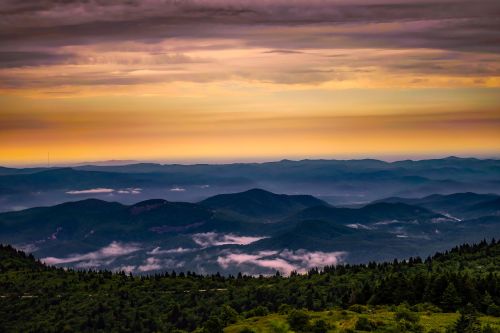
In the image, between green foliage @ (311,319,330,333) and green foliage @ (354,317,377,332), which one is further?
green foliage @ (311,319,330,333)

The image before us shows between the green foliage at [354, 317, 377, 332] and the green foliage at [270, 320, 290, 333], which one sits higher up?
the green foliage at [354, 317, 377, 332]

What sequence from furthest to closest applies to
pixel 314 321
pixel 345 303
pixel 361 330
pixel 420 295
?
pixel 345 303
pixel 420 295
pixel 314 321
pixel 361 330

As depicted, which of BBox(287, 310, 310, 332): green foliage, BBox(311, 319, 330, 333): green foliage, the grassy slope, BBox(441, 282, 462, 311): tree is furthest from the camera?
BBox(441, 282, 462, 311): tree

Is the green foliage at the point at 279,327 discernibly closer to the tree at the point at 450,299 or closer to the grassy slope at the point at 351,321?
the grassy slope at the point at 351,321

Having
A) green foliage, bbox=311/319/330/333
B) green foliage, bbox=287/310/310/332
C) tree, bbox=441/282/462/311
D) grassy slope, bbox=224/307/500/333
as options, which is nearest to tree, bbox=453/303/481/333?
grassy slope, bbox=224/307/500/333

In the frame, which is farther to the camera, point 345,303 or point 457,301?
point 345,303

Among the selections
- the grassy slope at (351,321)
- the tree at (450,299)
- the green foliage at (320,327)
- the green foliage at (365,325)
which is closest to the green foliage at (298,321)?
the grassy slope at (351,321)

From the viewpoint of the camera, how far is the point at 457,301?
134500 mm

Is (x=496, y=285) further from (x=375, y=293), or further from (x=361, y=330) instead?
(x=361, y=330)

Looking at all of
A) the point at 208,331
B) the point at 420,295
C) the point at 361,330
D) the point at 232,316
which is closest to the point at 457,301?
the point at 420,295

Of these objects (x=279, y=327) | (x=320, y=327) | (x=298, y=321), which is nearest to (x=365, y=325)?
(x=320, y=327)

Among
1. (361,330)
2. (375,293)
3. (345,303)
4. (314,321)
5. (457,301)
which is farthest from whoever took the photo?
(345,303)

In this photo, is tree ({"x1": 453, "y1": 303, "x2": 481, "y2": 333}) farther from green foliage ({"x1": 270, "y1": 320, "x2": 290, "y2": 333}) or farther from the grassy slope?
green foliage ({"x1": 270, "y1": 320, "x2": 290, "y2": 333})

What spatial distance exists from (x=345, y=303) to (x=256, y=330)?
198 feet
